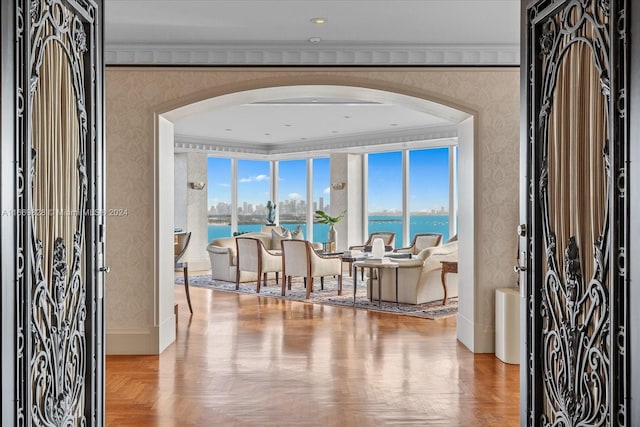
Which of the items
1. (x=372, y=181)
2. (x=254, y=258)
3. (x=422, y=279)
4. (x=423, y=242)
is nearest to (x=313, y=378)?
(x=422, y=279)

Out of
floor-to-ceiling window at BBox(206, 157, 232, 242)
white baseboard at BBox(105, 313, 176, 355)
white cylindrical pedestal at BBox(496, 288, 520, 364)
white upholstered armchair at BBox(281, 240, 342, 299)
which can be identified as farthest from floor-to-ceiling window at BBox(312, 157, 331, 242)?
white cylindrical pedestal at BBox(496, 288, 520, 364)

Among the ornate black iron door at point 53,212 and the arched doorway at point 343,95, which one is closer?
the ornate black iron door at point 53,212

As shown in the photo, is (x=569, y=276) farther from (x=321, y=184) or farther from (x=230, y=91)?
(x=321, y=184)

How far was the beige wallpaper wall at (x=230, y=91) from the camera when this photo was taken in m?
5.15

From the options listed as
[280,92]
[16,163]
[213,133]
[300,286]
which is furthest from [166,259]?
[213,133]

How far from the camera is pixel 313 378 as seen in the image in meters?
4.35

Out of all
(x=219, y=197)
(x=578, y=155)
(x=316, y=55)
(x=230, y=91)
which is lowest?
(x=578, y=155)

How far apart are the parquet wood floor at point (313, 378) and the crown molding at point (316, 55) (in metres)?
2.67

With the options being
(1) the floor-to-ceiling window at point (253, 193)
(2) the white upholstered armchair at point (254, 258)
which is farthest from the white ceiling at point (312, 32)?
(1) the floor-to-ceiling window at point (253, 193)

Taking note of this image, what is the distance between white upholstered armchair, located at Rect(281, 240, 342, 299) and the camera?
8.27m

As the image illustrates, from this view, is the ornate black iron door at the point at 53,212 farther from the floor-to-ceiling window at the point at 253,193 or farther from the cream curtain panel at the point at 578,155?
the floor-to-ceiling window at the point at 253,193

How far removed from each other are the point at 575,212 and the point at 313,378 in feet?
8.68

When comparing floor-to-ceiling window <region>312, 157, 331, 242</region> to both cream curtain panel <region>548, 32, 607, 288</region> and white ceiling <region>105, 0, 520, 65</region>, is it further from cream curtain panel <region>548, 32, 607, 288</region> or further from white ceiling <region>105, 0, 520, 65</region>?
cream curtain panel <region>548, 32, 607, 288</region>

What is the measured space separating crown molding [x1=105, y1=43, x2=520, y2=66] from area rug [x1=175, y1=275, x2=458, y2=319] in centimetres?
313
